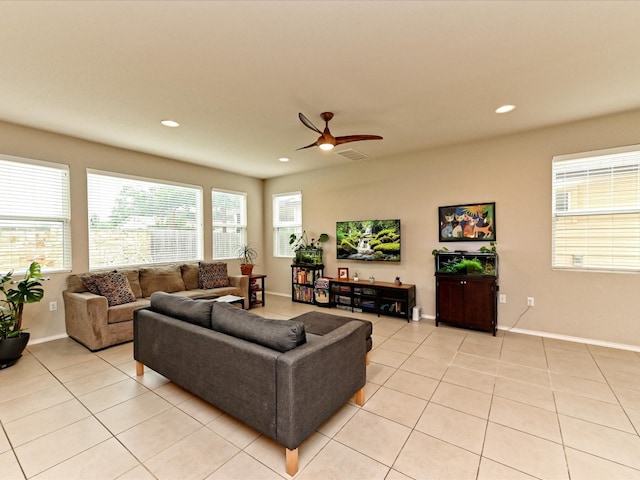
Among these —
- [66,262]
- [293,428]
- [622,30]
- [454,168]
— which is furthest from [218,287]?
[622,30]

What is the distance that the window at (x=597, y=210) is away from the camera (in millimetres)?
3285

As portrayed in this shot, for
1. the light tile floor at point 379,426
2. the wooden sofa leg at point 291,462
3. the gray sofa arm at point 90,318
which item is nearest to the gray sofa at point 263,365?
→ the wooden sofa leg at point 291,462

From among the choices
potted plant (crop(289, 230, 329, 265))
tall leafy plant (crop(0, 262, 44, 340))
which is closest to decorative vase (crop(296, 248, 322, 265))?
potted plant (crop(289, 230, 329, 265))

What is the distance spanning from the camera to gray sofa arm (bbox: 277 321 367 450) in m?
1.57

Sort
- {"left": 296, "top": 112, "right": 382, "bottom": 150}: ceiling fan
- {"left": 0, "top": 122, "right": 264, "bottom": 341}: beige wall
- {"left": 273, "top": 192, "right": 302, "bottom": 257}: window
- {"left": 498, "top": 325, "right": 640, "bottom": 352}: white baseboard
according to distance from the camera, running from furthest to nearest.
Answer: {"left": 273, "top": 192, "right": 302, "bottom": 257}: window
{"left": 0, "top": 122, "right": 264, "bottom": 341}: beige wall
{"left": 498, "top": 325, "right": 640, "bottom": 352}: white baseboard
{"left": 296, "top": 112, "right": 382, "bottom": 150}: ceiling fan

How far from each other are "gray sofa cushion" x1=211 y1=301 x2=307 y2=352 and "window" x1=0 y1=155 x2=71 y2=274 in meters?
3.17

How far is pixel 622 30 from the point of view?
1.90m

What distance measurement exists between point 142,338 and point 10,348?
5.07ft

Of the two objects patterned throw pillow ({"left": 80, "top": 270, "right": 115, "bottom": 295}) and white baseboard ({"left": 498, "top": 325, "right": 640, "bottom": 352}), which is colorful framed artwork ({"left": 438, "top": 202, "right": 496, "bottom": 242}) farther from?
patterned throw pillow ({"left": 80, "top": 270, "right": 115, "bottom": 295})

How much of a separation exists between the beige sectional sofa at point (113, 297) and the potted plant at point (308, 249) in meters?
1.64

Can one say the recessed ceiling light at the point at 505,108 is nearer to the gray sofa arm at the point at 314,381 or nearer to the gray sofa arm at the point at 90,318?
the gray sofa arm at the point at 314,381

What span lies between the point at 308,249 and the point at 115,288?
128 inches

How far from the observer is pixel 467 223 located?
422 centimetres

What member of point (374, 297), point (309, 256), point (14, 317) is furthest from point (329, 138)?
point (14, 317)
